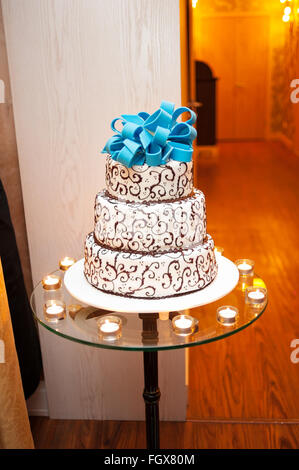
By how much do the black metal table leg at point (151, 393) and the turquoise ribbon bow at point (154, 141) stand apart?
536 millimetres

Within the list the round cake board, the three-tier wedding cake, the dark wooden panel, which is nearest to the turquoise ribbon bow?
the three-tier wedding cake

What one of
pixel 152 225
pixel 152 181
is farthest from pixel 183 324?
pixel 152 181

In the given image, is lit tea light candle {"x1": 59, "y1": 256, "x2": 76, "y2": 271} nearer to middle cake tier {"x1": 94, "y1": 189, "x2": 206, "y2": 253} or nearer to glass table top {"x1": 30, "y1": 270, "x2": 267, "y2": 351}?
glass table top {"x1": 30, "y1": 270, "x2": 267, "y2": 351}

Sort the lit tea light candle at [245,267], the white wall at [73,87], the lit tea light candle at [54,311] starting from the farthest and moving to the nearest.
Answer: the white wall at [73,87]
the lit tea light candle at [245,267]
the lit tea light candle at [54,311]

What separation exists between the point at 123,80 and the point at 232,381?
149cm

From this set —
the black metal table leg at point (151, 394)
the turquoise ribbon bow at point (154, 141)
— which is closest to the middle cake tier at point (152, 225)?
the turquoise ribbon bow at point (154, 141)

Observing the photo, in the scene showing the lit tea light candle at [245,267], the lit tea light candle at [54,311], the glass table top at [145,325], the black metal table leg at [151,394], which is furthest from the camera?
the lit tea light candle at [245,267]

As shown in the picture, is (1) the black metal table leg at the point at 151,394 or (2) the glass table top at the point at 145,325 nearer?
(2) the glass table top at the point at 145,325

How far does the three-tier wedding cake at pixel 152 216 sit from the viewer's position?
113 cm

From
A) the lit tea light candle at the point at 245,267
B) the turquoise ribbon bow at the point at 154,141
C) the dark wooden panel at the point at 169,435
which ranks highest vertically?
the turquoise ribbon bow at the point at 154,141

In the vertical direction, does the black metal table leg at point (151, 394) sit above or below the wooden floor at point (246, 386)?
above

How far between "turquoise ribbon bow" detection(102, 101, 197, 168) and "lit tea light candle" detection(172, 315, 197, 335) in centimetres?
37

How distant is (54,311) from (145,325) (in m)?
0.25

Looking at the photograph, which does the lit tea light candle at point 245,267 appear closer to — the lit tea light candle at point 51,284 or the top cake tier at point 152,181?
the top cake tier at point 152,181
